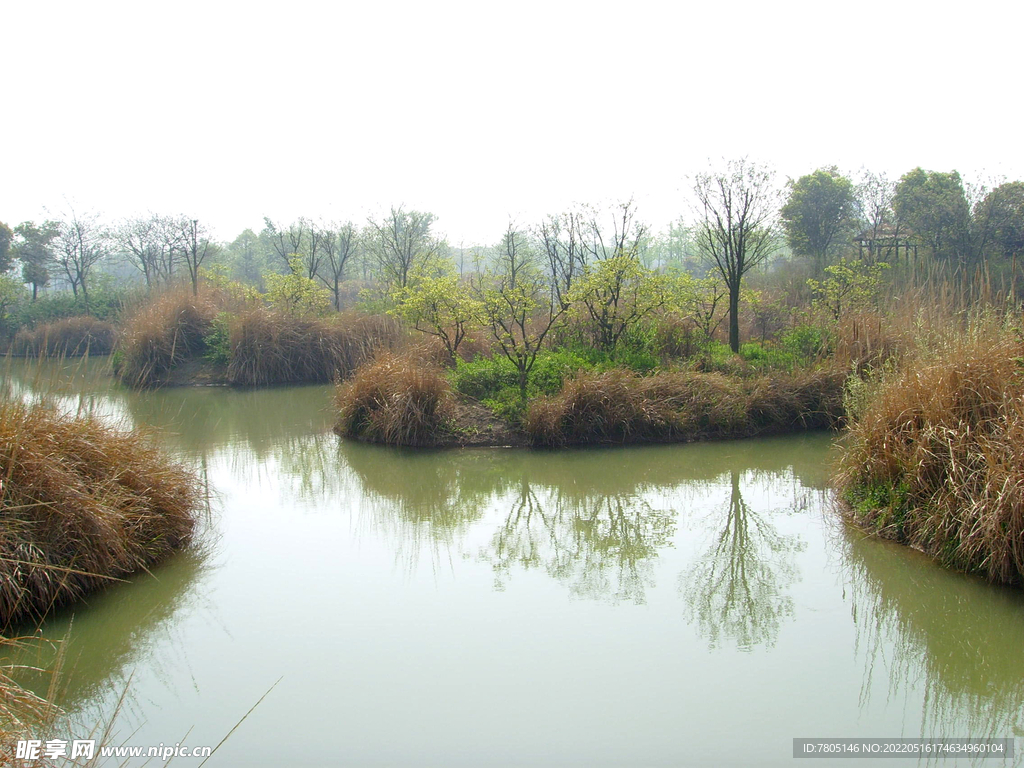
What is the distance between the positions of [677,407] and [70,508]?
6661 mm

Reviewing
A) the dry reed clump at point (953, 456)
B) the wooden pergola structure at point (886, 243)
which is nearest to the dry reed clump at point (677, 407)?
the dry reed clump at point (953, 456)

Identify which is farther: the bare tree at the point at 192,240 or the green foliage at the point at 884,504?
the bare tree at the point at 192,240

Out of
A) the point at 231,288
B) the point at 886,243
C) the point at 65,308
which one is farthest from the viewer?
the point at 65,308

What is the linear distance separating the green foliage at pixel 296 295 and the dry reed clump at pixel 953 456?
44.1 ft

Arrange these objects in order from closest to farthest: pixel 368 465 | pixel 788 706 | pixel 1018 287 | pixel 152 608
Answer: pixel 788 706
pixel 152 608
pixel 368 465
pixel 1018 287

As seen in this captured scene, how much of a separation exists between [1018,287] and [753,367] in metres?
5.86

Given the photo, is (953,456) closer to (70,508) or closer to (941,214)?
(70,508)

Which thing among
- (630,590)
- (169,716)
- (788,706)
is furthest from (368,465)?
(788,706)

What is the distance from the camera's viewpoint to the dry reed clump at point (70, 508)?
4.10 m

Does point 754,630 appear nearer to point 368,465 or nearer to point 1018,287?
point 368,465

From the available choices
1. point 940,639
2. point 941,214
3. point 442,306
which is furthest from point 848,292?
point 940,639

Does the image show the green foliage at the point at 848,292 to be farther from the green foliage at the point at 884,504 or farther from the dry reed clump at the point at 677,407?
the green foliage at the point at 884,504

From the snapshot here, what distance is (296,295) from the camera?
55.9 ft

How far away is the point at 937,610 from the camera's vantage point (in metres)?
4.41
